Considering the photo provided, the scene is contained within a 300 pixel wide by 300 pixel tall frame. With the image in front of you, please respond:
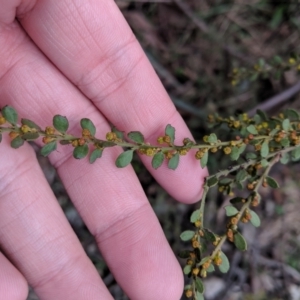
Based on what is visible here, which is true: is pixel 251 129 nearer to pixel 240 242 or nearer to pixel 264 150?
pixel 264 150

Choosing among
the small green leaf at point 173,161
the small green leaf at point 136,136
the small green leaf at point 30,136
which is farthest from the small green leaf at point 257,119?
the small green leaf at point 30,136

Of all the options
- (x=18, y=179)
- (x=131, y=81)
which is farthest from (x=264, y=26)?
(x=18, y=179)

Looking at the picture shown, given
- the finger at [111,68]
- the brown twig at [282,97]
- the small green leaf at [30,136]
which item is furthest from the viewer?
the brown twig at [282,97]

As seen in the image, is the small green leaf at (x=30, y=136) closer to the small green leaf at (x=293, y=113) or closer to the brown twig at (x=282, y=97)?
the small green leaf at (x=293, y=113)

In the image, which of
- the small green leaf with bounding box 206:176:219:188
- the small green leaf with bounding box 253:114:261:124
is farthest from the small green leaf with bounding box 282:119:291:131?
the small green leaf with bounding box 206:176:219:188

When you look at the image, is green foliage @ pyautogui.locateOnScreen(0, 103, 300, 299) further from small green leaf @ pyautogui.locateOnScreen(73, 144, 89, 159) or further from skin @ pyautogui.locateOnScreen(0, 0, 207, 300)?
skin @ pyautogui.locateOnScreen(0, 0, 207, 300)
